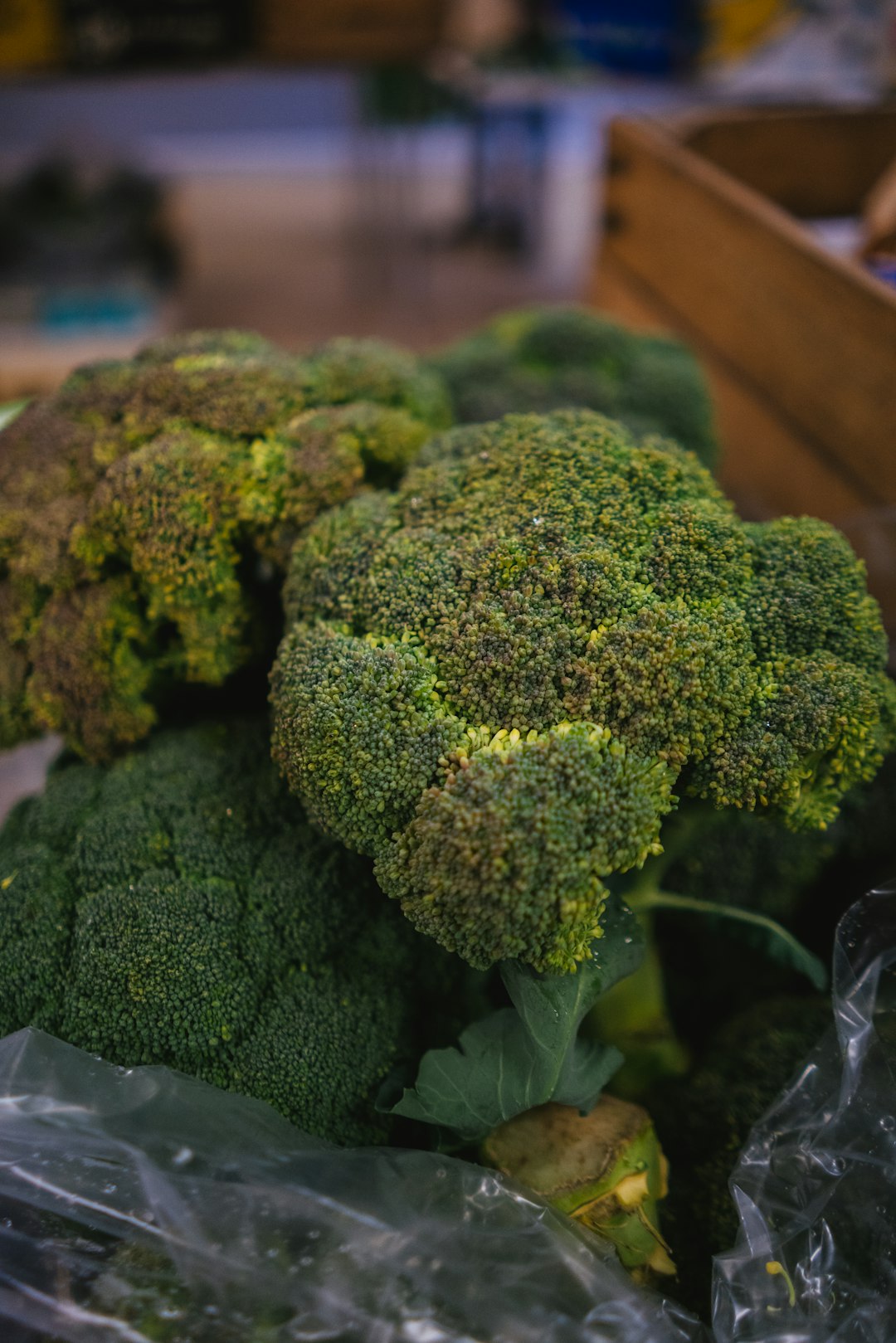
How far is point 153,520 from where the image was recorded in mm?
755

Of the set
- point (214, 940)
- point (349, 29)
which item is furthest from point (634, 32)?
point (214, 940)

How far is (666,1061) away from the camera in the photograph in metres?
0.84

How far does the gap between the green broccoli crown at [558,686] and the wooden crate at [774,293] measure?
335 millimetres

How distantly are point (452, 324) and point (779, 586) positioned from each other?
2.64m

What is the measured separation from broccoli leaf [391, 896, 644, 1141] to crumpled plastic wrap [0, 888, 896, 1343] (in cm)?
4

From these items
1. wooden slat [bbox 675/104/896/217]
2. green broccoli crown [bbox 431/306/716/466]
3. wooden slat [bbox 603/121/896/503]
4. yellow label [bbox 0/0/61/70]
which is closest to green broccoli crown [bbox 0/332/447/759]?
green broccoli crown [bbox 431/306/716/466]

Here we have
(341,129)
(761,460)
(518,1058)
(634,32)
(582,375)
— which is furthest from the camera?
(341,129)

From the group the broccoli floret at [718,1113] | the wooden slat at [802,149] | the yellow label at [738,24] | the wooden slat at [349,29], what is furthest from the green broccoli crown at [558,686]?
the wooden slat at [349,29]

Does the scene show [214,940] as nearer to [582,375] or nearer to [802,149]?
[582,375]

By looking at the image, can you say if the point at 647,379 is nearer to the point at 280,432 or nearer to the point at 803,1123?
the point at 280,432

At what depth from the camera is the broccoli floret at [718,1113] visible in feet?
2.28

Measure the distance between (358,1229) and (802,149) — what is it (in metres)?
1.75

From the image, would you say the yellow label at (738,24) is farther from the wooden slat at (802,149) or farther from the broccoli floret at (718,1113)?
the broccoli floret at (718,1113)

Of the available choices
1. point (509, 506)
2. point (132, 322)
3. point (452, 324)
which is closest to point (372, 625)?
point (509, 506)
